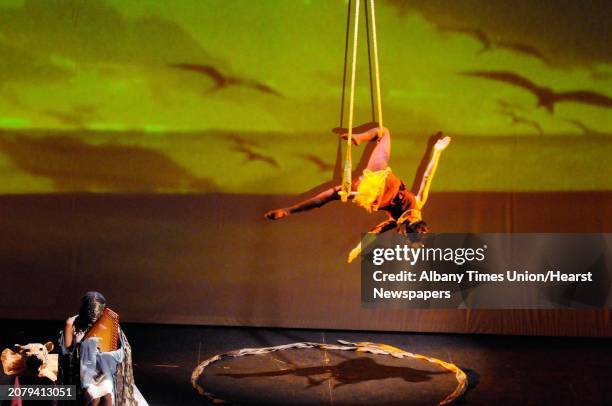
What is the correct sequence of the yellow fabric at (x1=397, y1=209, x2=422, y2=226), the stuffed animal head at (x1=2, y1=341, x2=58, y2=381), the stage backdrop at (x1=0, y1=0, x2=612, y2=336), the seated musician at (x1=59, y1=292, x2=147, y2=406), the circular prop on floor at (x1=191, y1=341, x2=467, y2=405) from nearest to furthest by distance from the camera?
the stuffed animal head at (x1=2, y1=341, x2=58, y2=381)
the seated musician at (x1=59, y1=292, x2=147, y2=406)
the circular prop on floor at (x1=191, y1=341, x2=467, y2=405)
the stage backdrop at (x1=0, y1=0, x2=612, y2=336)
the yellow fabric at (x1=397, y1=209, x2=422, y2=226)

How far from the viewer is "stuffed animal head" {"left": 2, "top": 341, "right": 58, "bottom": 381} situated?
3309 mm

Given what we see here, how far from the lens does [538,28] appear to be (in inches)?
220

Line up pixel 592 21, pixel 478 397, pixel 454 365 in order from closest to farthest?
pixel 478 397
pixel 454 365
pixel 592 21

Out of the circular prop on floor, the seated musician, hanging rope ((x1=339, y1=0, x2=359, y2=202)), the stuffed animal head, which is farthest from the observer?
hanging rope ((x1=339, y1=0, x2=359, y2=202))

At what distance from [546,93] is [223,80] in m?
2.28

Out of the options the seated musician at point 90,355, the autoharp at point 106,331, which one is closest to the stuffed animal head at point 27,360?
the seated musician at point 90,355

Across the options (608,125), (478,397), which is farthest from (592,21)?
(478,397)

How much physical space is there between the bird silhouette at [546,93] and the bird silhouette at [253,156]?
157cm

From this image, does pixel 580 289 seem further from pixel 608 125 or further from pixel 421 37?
pixel 421 37

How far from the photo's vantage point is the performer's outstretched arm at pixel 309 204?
575cm

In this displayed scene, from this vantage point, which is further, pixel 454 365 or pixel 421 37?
pixel 421 37

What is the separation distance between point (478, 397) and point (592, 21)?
109 inches

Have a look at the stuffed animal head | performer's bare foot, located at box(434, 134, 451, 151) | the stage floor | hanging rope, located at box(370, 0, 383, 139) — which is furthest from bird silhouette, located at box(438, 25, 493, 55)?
the stuffed animal head

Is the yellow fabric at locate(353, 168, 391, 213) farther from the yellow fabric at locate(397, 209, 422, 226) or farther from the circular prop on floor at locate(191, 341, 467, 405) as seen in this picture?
the circular prop on floor at locate(191, 341, 467, 405)
